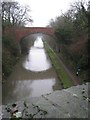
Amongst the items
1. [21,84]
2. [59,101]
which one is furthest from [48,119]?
[21,84]

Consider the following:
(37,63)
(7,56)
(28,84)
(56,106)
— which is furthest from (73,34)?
(56,106)

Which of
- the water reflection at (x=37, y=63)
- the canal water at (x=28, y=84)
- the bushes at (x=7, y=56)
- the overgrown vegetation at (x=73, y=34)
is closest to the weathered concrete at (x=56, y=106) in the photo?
the canal water at (x=28, y=84)

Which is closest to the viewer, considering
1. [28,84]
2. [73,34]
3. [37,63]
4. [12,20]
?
[28,84]

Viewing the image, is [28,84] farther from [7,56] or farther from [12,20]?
[12,20]

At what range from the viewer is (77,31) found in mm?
32219

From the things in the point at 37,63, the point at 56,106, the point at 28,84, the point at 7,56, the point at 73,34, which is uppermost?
the point at 56,106

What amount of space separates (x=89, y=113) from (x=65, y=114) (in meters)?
0.35

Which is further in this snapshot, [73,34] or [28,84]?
[73,34]

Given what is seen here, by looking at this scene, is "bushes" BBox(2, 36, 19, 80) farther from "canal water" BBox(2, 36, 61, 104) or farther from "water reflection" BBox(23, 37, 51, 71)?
"water reflection" BBox(23, 37, 51, 71)

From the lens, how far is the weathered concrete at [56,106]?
8.76ft

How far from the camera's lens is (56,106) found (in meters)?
2.89

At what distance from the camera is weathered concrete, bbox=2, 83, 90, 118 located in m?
2.67

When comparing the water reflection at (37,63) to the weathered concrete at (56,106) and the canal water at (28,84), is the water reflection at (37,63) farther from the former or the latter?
the weathered concrete at (56,106)

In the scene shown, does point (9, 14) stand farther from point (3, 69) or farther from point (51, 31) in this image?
point (3, 69)
